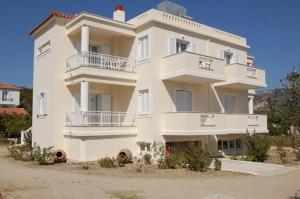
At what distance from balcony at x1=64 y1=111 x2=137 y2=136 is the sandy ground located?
8.87 ft

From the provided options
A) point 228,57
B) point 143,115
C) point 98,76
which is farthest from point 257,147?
point 98,76

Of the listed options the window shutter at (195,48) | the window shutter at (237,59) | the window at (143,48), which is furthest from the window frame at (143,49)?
the window shutter at (237,59)

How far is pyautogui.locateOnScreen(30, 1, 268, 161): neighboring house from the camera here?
1938cm

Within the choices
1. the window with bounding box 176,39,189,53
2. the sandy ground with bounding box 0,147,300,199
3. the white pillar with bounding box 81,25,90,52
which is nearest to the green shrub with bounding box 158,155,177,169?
the sandy ground with bounding box 0,147,300,199

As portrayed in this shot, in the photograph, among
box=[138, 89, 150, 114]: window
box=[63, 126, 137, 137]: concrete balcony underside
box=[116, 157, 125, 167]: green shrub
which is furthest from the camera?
box=[138, 89, 150, 114]: window

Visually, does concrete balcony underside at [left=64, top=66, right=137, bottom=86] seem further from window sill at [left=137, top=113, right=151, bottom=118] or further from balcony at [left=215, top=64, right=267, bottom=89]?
balcony at [left=215, top=64, right=267, bottom=89]

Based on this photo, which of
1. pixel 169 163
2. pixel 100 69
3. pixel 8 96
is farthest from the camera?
pixel 8 96

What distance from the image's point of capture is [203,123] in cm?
1970

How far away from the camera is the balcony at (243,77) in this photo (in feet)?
75.7

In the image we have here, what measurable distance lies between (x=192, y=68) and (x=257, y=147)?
612 centimetres

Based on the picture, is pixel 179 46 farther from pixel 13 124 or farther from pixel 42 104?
pixel 13 124

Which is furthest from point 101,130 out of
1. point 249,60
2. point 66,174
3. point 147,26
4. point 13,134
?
point 13,134

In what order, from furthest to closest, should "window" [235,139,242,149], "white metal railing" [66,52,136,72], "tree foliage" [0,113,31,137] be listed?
"tree foliage" [0,113,31,137] < "window" [235,139,242,149] < "white metal railing" [66,52,136,72]

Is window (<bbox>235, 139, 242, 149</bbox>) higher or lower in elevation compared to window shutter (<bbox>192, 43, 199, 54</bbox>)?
lower
